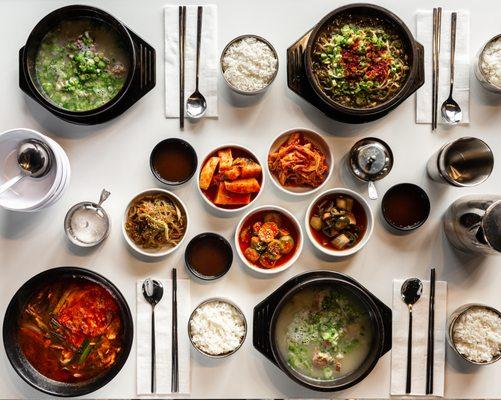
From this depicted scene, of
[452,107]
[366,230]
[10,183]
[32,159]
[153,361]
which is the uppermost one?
[452,107]

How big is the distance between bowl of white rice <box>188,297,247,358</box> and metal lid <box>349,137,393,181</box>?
0.89 m

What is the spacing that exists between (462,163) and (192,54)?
4.70 ft

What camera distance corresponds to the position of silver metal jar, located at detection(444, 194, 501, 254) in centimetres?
232

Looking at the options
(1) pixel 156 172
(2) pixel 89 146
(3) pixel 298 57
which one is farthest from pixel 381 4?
(2) pixel 89 146

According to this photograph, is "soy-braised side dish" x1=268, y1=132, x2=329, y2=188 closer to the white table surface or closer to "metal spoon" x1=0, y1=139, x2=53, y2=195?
the white table surface

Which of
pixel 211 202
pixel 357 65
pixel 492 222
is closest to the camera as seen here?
pixel 492 222

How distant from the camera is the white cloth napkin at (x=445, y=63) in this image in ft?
8.60

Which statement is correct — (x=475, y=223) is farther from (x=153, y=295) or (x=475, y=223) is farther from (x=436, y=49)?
(x=153, y=295)

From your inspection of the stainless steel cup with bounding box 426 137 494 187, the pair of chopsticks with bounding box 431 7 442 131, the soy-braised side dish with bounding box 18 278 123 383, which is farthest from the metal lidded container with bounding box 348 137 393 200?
the soy-braised side dish with bounding box 18 278 123 383

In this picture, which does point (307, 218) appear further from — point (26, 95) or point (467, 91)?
point (26, 95)

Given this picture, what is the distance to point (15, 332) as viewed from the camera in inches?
99.8

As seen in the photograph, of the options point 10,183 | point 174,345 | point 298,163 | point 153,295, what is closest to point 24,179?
point 10,183

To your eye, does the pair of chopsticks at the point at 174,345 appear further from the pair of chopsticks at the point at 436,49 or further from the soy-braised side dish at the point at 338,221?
the pair of chopsticks at the point at 436,49

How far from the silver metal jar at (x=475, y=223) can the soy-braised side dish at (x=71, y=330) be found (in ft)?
5.56
